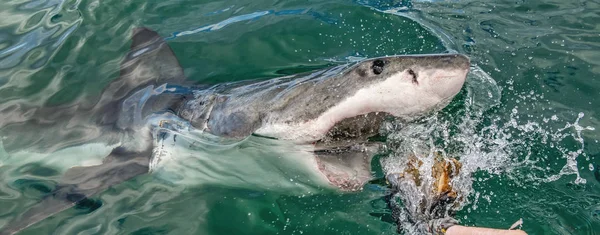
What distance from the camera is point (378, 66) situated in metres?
2.46

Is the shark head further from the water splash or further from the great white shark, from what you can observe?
the water splash

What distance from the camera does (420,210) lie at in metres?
2.53

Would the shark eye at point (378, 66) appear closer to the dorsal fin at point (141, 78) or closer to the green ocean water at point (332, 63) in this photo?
the green ocean water at point (332, 63)

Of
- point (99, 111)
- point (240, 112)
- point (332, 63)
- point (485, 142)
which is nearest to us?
point (240, 112)

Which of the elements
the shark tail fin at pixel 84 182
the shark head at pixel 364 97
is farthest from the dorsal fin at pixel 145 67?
the shark head at pixel 364 97

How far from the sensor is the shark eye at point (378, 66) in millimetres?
2445

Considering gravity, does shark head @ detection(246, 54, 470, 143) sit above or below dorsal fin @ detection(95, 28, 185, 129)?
above

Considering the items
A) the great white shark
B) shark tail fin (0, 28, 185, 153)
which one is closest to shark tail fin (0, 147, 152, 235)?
the great white shark

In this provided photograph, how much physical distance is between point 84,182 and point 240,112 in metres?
0.98

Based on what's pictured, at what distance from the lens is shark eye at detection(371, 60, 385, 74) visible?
2445mm

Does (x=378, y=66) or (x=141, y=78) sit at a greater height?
(x=378, y=66)

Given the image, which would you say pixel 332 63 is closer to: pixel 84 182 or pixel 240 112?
pixel 240 112

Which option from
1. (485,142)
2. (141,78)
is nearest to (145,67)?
(141,78)

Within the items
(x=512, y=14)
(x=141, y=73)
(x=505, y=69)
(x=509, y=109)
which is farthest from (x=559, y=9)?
(x=141, y=73)
